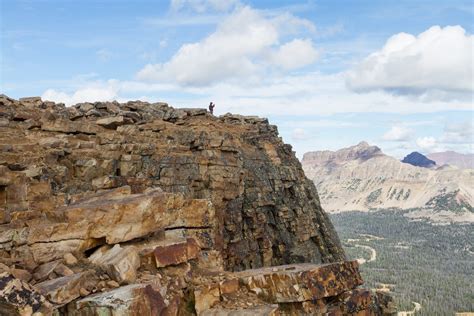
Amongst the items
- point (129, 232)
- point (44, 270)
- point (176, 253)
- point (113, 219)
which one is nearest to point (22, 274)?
point (44, 270)

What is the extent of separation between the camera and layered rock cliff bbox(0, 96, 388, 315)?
14.5m

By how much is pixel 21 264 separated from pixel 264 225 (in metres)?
32.0

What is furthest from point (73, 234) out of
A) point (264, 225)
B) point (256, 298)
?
point (264, 225)

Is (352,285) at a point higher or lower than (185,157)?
lower

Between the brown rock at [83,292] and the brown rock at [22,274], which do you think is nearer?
the brown rock at [83,292]

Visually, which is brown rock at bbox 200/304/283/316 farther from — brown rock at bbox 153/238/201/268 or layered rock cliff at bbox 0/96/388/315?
brown rock at bbox 153/238/201/268

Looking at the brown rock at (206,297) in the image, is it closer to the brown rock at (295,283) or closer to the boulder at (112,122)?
the brown rock at (295,283)

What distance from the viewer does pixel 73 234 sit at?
17453mm

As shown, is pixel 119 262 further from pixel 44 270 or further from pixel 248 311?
pixel 248 311

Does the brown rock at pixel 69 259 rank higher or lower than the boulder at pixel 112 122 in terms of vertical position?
lower

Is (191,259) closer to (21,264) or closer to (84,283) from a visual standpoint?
(84,283)

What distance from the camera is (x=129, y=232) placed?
58.5 ft

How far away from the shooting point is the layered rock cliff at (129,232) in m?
14.5

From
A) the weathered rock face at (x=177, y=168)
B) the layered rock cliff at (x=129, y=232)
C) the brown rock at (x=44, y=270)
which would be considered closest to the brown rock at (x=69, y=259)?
the layered rock cliff at (x=129, y=232)
